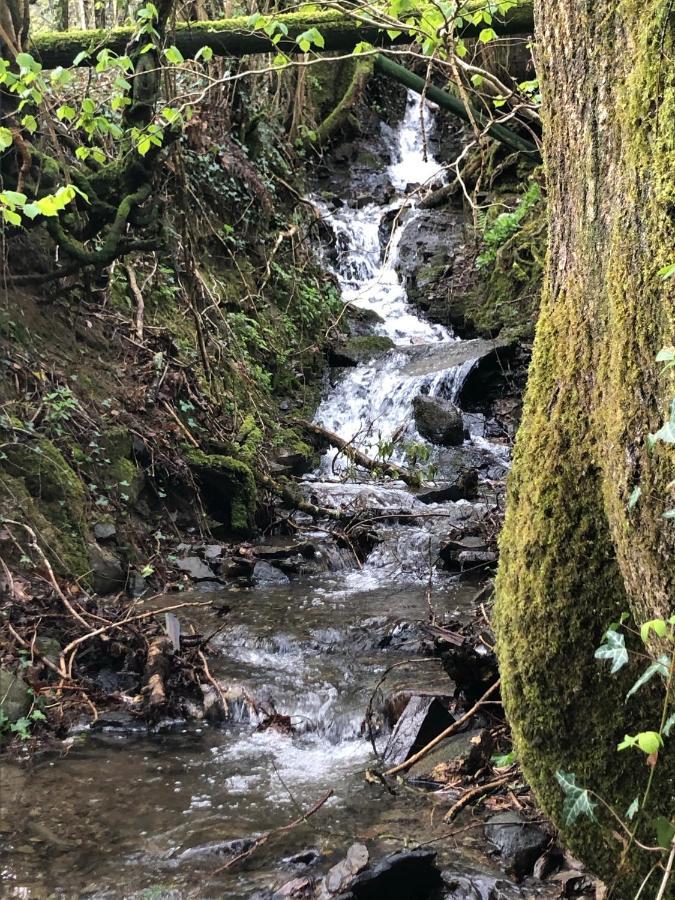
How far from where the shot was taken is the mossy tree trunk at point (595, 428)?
1562 mm

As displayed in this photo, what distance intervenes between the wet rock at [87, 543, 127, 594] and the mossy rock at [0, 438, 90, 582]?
0.10 metres

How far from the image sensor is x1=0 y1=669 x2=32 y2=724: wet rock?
3605 millimetres

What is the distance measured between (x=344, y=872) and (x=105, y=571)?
350 centimetres

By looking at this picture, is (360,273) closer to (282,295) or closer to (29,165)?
(282,295)

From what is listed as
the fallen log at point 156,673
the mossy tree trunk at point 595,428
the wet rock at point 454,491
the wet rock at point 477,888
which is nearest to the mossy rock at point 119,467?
the fallen log at point 156,673

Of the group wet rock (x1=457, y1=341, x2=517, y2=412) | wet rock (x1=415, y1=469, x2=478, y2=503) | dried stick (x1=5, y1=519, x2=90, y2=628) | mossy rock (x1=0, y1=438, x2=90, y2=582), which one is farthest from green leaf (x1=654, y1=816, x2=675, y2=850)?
wet rock (x1=457, y1=341, x2=517, y2=412)

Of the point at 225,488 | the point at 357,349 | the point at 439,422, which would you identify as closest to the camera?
the point at 225,488

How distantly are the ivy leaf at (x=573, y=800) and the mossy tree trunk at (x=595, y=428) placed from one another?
38 mm

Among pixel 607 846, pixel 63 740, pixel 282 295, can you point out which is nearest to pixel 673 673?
pixel 607 846

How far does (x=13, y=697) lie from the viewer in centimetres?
366

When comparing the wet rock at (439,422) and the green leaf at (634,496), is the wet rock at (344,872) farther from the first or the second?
the wet rock at (439,422)

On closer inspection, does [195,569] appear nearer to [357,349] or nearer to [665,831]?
[665,831]

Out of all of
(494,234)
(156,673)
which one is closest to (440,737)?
(156,673)

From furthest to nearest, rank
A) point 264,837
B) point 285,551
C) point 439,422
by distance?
point 439,422 → point 285,551 → point 264,837
